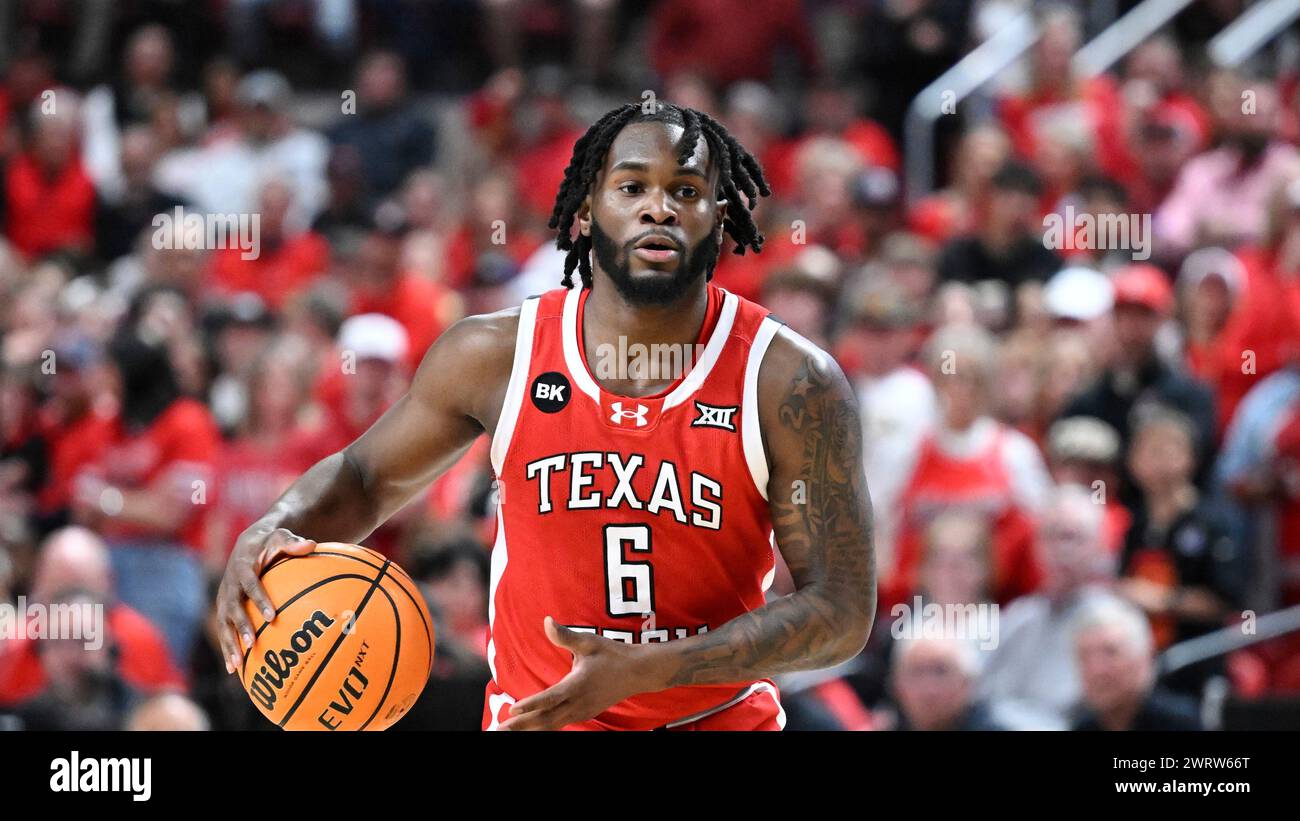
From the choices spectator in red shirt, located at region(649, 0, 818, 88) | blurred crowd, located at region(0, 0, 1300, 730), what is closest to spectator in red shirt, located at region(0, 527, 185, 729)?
blurred crowd, located at region(0, 0, 1300, 730)

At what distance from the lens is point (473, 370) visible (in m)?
4.41

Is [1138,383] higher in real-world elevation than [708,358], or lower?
higher

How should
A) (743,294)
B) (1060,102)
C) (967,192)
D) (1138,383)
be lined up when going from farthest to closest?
(1060,102) → (967,192) → (743,294) → (1138,383)

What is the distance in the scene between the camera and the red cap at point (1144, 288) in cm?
794

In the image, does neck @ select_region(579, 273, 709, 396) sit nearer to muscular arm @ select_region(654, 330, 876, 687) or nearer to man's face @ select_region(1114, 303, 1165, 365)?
muscular arm @ select_region(654, 330, 876, 687)

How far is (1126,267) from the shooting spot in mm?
8719

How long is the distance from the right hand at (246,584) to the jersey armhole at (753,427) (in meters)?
1.01

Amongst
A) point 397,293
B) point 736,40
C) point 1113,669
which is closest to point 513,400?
point 1113,669

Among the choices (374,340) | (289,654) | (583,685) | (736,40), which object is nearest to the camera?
(583,685)

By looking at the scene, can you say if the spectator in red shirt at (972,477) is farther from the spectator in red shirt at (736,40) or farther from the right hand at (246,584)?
the spectator in red shirt at (736,40)

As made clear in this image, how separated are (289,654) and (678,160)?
141 cm

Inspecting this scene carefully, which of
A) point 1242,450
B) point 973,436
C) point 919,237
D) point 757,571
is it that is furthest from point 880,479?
point 757,571

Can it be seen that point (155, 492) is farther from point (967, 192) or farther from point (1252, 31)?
point (1252, 31)
